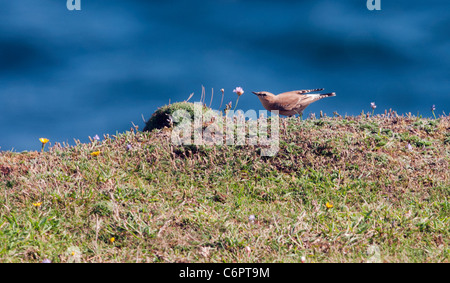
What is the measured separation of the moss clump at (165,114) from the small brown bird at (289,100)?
1.38m

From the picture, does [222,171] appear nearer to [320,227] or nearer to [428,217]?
[320,227]

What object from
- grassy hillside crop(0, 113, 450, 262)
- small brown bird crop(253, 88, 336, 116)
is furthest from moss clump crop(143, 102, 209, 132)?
small brown bird crop(253, 88, 336, 116)

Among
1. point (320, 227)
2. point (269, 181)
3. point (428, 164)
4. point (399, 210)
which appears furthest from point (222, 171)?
point (428, 164)

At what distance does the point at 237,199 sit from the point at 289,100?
340 cm

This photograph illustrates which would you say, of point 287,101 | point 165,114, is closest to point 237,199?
point 287,101

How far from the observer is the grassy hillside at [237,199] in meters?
5.25

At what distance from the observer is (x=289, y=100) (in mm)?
9367

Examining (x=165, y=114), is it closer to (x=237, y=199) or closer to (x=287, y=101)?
(x=287, y=101)

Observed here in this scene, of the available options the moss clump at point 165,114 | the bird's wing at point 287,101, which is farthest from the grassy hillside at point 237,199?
the moss clump at point 165,114

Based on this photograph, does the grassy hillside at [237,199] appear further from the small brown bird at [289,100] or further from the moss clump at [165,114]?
the moss clump at [165,114]

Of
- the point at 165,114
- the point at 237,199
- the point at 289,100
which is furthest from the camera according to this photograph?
the point at 165,114

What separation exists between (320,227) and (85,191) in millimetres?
3230

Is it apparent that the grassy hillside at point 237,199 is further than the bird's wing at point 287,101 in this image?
No

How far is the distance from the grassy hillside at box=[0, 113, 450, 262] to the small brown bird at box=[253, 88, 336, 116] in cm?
40
